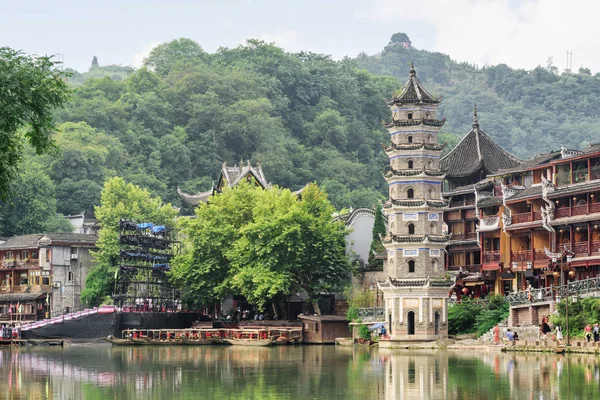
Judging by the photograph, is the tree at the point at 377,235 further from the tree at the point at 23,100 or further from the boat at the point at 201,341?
the tree at the point at 23,100

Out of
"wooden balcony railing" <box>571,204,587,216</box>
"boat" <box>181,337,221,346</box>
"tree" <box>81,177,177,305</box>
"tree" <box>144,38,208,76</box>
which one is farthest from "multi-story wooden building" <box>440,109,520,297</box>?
"tree" <box>144,38,208,76</box>

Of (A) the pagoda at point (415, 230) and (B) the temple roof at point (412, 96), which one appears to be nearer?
(A) the pagoda at point (415, 230)

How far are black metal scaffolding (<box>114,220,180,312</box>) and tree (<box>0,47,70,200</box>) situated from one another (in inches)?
2104

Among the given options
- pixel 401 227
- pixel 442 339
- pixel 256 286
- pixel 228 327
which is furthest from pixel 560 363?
pixel 228 327

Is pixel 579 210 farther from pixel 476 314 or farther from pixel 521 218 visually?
pixel 476 314

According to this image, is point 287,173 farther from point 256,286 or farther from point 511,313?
point 511,313

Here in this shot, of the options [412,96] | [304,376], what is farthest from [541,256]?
[304,376]

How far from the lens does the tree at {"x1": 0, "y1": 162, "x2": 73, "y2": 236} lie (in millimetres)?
113750

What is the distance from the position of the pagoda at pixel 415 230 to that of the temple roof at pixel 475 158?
43.2ft

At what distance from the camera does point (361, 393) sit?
4419cm

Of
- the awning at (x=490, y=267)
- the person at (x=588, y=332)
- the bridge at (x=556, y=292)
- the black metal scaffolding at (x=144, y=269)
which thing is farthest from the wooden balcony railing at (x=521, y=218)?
the black metal scaffolding at (x=144, y=269)

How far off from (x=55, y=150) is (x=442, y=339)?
37765 millimetres

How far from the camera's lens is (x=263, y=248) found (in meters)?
84.4

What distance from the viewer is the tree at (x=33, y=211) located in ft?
373
